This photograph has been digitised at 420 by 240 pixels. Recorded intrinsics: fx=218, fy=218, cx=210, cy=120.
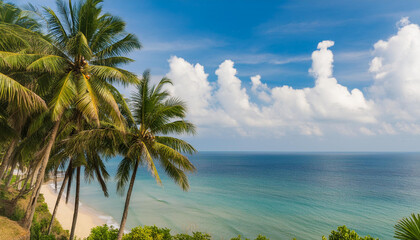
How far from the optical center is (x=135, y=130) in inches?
355

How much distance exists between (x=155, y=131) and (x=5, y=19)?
975cm

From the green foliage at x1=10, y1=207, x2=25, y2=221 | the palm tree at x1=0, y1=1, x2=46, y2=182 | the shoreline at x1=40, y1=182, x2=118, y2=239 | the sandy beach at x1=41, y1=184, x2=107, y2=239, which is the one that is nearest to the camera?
the palm tree at x1=0, y1=1, x2=46, y2=182

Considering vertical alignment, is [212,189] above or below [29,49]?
below

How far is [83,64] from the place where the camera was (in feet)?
29.3

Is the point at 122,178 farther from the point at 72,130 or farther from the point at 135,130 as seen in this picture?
the point at 72,130

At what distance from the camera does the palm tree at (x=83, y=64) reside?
25.3 feet

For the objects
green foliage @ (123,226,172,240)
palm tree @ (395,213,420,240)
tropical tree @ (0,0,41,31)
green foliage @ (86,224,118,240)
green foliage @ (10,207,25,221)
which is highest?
tropical tree @ (0,0,41,31)

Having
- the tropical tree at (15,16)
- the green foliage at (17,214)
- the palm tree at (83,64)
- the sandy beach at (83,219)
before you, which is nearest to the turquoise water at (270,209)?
the sandy beach at (83,219)

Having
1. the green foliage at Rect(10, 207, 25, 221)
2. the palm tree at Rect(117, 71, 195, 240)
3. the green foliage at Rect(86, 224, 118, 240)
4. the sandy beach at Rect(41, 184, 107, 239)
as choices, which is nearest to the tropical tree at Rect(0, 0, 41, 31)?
the palm tree at Rect(117, 71, 195, 240)

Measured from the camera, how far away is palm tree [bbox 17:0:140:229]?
25.3ft

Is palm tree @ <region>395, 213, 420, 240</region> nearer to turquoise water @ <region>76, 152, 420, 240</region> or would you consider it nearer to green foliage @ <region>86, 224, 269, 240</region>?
green foliage @ <region>86, 224, 269, 240</region>

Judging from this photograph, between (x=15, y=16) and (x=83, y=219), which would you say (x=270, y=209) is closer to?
(x=83, y=219)

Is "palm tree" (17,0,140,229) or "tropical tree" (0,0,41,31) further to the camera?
"tropical tree" (0,0,41,31)

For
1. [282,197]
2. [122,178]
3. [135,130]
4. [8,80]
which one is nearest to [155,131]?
[135,130]
